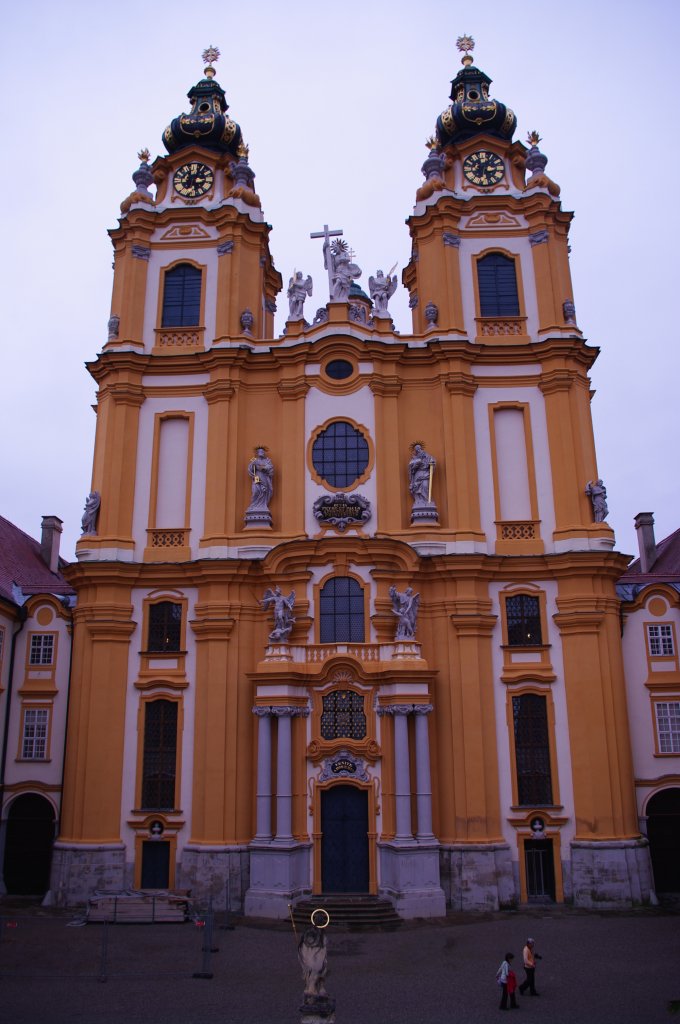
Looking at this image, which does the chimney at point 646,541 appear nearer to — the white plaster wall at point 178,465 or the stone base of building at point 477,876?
the stone base of building at point 477,876

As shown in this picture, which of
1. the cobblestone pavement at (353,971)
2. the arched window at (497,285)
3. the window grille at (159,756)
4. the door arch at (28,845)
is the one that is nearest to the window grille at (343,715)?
the window grille at (159,756)

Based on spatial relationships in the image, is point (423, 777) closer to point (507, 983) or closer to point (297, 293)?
point (507, 983)

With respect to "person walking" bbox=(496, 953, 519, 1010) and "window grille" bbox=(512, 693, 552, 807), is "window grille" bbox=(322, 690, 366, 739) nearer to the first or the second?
"window grille" bbox=(512, 693, 552, 807)

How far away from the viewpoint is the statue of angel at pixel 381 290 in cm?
2814

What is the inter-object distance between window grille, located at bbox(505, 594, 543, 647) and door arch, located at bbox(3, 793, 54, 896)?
1424cm

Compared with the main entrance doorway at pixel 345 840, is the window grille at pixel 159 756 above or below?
above

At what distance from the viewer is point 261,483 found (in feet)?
85.3

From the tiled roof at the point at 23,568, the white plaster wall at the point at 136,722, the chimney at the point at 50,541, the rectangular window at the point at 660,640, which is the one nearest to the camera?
the white plaster wall at the point at 136,722

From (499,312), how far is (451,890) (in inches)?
687

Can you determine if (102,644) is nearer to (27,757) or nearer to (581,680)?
(27,757)

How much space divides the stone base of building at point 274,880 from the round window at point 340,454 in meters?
10.4

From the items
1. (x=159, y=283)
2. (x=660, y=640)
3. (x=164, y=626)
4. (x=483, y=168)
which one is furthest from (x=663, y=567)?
(x=159, y=283)

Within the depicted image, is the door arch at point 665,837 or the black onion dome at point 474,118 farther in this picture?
the black onion dome at point 474,118

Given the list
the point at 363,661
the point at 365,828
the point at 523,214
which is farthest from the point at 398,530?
the point at 523,214
